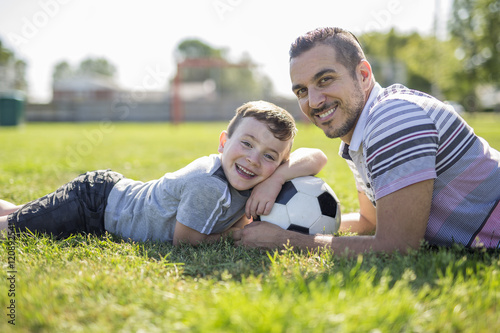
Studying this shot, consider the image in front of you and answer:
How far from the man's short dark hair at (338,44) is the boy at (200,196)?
0.56 metres

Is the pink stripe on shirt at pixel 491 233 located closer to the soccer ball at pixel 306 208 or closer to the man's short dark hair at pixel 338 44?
the soccer ball at pixel 306 208

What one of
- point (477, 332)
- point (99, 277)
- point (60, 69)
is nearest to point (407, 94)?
point (477, 332)

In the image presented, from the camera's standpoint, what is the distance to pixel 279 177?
312cm

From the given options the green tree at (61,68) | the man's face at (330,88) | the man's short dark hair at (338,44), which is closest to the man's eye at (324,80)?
the man's face at (330,88)

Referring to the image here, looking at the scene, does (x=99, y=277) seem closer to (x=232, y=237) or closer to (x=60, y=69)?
(x=232, y=237)

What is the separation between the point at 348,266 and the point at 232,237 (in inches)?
42.2

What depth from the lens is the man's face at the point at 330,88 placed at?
2758mm

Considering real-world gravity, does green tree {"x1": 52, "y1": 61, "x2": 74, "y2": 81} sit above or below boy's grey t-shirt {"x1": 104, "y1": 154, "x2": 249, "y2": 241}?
above

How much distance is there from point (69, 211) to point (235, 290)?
193cm

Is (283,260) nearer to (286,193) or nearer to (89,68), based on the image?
(286,193)

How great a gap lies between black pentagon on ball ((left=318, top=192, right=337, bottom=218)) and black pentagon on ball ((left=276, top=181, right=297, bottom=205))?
0.23m

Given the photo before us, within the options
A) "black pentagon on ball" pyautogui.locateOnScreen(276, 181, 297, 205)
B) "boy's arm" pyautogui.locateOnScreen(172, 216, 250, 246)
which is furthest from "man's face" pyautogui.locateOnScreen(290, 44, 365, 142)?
"boy's arm" pyautogui.locateOnScreen(172, 216, 250, 246)

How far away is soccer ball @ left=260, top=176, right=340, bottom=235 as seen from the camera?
301 centimetres

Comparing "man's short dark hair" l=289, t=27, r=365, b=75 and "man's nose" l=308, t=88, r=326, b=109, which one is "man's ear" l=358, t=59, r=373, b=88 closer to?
"man's short dark hair" l=289, t=27, r=365, b=75
